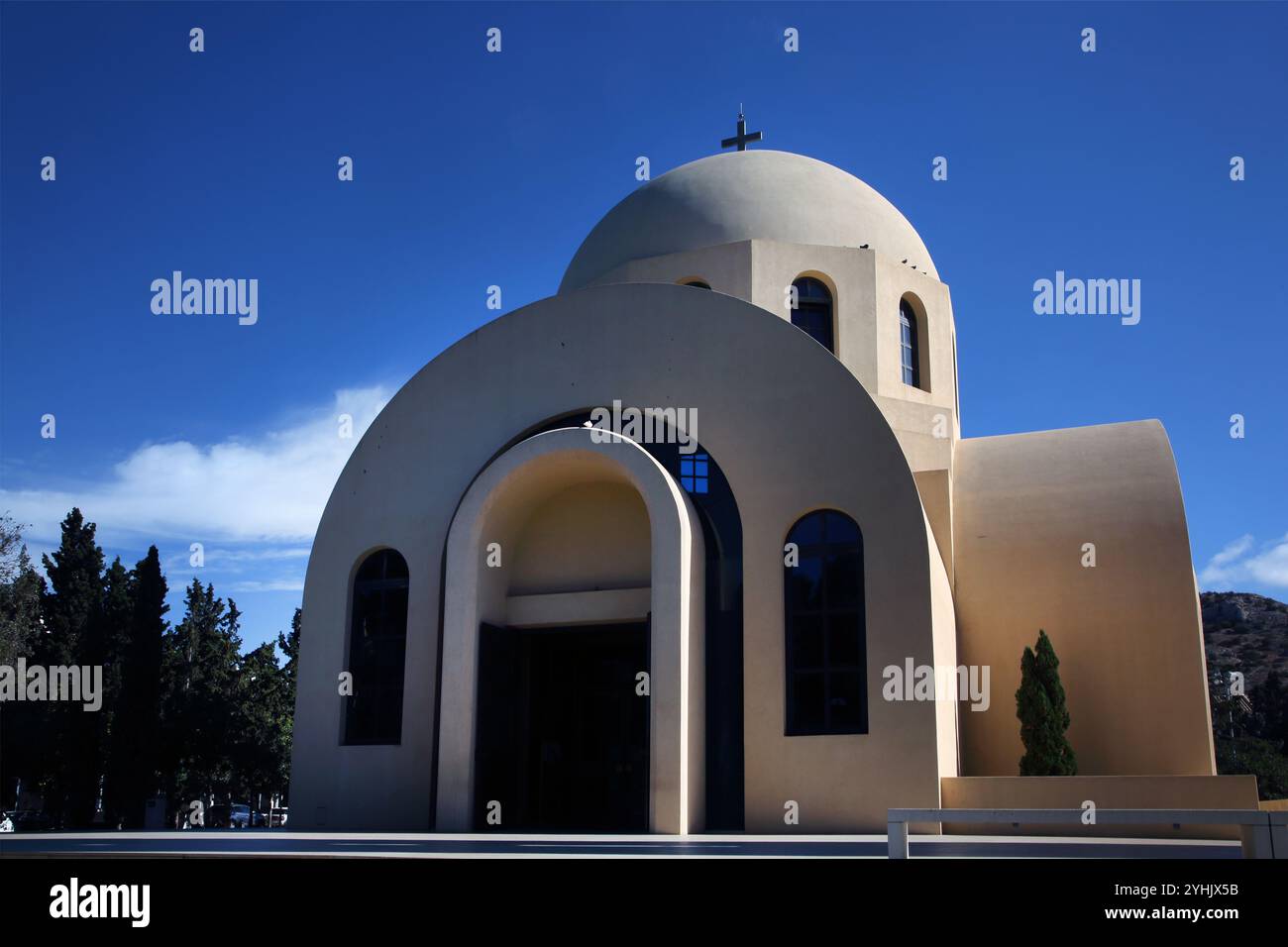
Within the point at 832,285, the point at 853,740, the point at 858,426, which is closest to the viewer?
the point at 853,740

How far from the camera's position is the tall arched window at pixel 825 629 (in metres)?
15.9

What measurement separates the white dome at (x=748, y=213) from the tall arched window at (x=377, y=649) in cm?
776

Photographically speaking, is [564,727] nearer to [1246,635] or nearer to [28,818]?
[28,818]

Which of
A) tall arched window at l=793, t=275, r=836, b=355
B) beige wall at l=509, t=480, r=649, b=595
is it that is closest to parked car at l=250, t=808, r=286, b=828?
beige wall at l=509, t=480, r=649, b=595

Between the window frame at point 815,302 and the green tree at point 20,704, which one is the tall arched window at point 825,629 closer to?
the window frame at point 815,302

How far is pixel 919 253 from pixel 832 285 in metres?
3.32

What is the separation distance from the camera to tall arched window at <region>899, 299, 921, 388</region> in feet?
72.1

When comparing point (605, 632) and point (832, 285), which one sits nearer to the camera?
point (605, 632)

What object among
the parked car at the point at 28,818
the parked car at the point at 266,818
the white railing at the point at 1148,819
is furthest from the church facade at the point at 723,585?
the parked car at the point at 266,818

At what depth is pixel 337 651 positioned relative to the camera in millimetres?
19047

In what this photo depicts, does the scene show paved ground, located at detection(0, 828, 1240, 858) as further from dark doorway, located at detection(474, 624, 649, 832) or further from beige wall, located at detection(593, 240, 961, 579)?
beige wall, located at detection(593, 240, 961, 579)

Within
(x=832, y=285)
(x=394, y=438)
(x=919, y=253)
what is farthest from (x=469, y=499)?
(x=919, y=253)
